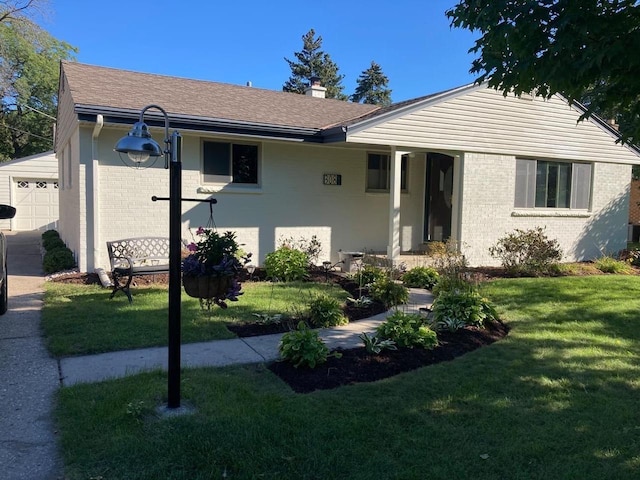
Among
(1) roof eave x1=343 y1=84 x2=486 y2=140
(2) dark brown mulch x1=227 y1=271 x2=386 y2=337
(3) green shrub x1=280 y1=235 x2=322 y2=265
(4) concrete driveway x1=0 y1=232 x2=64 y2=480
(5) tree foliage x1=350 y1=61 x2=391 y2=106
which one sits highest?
(5) tree foliage x1=350 y1=61 x2=391 y2=106

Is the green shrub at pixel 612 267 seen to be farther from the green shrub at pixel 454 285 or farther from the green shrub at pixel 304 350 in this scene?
the green shrub at pixel 304 350

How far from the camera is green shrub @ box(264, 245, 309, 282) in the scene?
9.83 m

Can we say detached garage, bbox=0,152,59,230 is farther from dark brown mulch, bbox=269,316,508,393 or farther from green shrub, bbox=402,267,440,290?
dark brown mulch, bbox=269,316,508,393

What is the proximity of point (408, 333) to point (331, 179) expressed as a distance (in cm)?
700

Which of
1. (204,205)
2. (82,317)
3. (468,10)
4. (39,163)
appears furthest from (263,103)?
(39,163)

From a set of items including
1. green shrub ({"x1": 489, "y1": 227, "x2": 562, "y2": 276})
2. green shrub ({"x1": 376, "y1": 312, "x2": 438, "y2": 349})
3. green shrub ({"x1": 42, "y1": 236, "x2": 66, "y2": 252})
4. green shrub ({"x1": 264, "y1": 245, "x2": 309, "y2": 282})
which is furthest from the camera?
green shrub ({"x1": 42, "y1": 236, "x2": 66, "y2": 252})

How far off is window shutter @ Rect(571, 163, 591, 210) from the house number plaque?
272 inches

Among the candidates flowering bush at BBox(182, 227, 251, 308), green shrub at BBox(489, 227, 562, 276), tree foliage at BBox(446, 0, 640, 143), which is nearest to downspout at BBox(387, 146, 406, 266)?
green shrub at BBox(489, 227, 562, 276)

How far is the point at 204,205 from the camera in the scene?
10672mm

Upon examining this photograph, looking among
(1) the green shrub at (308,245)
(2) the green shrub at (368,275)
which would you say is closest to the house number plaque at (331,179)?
(1) the green shrub at (308,245)

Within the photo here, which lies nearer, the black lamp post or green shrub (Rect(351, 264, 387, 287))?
the black lamp post

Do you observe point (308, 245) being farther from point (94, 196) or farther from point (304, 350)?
point (304, 350)

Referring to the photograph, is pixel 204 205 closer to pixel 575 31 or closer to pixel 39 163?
pixel 575 31

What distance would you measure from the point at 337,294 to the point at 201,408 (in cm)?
493
